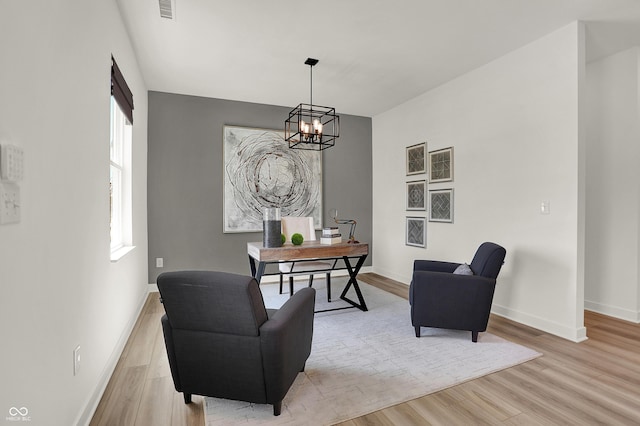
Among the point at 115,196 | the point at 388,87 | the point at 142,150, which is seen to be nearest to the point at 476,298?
the point at 388,87

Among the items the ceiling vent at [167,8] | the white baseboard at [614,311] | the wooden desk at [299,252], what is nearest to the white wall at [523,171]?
the white baseboard at [614,311]

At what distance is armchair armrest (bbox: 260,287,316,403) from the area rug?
0.63ft

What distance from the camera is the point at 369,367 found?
2.38 metres

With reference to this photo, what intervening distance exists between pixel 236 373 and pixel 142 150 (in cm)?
324

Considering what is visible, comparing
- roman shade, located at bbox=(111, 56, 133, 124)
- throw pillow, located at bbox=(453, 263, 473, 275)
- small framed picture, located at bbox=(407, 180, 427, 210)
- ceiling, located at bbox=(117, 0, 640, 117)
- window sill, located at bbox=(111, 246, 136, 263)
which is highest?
ceiling, located at bbox=(117, 0, 640, 117)

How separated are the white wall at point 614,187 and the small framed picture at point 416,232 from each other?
1762 mm

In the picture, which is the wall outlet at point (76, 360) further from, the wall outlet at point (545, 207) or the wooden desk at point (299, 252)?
the wall outlet at point (545, 207)

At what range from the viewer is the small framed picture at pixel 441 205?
13.7ft

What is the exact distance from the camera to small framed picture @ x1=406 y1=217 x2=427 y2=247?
181 inches

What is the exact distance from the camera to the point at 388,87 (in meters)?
4.37

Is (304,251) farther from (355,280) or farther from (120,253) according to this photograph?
(120,253)

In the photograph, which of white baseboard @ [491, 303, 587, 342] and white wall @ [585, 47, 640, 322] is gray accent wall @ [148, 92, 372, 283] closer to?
white baseboard @ [491, 303, 587, 342]

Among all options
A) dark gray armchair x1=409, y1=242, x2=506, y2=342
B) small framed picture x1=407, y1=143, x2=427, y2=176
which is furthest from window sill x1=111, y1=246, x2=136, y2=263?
small framed picture x1=407, y1=143, x2=427, y2=176

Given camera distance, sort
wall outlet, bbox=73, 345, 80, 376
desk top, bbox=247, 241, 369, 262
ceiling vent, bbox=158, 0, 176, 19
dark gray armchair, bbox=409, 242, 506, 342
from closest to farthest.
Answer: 1. wall outlet, bbox=73, 345, 80, 376
2. ceiling vent, bbox=158, 0, 176, 19
3. dark gray armchair, bbox=409, 242, 506, 342
4. desk top, bbox=247, 241, 369, 262
